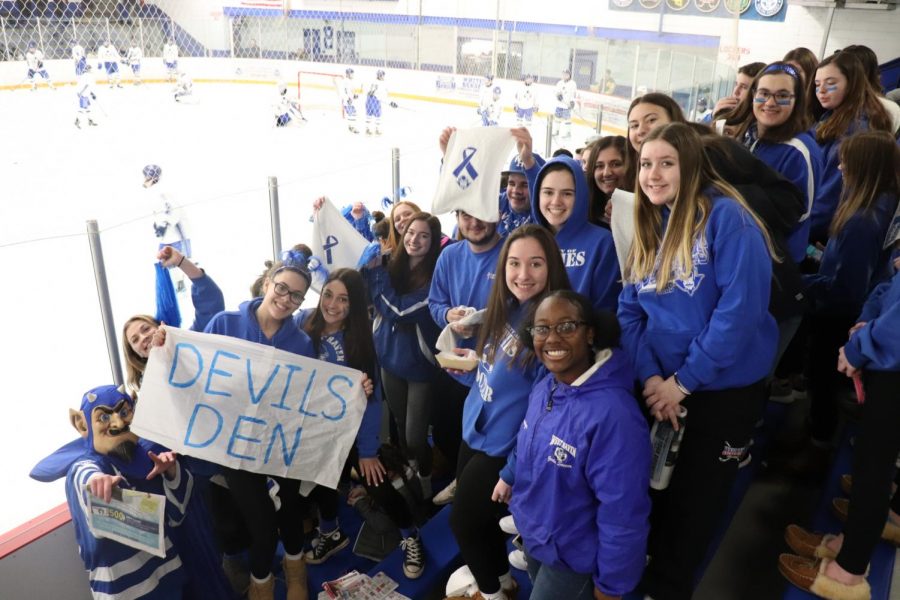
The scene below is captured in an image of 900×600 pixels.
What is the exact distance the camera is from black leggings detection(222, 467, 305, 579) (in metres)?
2.52

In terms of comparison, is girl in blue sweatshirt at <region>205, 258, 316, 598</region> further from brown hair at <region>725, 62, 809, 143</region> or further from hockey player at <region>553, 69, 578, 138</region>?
hockey player at <region>553, 69, 578, 138</region>

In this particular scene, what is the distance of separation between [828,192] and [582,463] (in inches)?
86.5

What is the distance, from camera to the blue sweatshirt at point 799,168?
245 cm

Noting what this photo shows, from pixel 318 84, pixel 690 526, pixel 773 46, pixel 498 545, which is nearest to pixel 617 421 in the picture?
pixel 690 526

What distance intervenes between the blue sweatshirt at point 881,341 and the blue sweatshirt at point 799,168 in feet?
1.33

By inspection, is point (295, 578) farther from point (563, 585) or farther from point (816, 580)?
point (816, 580)

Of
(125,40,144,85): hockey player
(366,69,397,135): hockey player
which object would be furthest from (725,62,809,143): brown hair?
(125,40,144,85): hockey player

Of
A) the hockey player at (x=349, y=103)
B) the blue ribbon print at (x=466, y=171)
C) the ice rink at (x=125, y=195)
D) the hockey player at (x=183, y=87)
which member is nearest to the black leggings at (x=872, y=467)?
Answer: the blue ribbon print at (x=466, y=171)

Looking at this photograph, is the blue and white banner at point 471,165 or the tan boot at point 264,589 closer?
the tan boot at point 264,589

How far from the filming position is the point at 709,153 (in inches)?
81.8

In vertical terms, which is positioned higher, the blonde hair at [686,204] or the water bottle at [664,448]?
the blonde hair at [686,204]

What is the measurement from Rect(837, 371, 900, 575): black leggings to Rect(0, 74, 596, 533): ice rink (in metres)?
3.04

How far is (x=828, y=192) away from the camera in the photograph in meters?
3.21

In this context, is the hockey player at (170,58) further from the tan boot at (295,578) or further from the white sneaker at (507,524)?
the white sneaker at (507,524)
